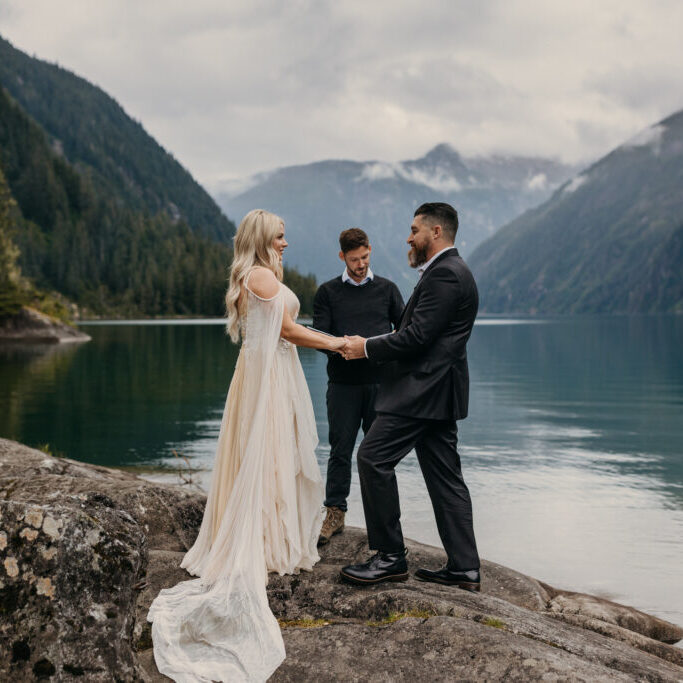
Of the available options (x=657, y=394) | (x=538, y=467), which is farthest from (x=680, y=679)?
(x=657, y=394)

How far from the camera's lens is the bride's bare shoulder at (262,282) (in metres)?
6.24

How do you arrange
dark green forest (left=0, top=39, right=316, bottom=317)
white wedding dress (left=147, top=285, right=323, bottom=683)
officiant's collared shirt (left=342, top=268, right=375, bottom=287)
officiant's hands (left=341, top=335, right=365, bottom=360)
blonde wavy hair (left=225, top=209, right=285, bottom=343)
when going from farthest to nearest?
dark green forest (left=0, top=39, right=316, bottom=317) < officiant's collared shirt (left=342, top=268, right=375, bottom=287) < officiant's hands (left=341, top=335, right=365, bottom=360) < blonde wavy hair (left=225, top=209, right=285, bottom=343) < white wedding dress (left=147, top=285, right=323, bottom=683)

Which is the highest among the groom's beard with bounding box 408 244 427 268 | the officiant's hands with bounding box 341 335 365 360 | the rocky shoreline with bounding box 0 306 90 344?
the groom's beard with bounding box 408 244 427 268

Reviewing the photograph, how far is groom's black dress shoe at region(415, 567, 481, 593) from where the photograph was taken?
5816 mm

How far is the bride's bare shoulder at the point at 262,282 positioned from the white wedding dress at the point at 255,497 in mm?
95

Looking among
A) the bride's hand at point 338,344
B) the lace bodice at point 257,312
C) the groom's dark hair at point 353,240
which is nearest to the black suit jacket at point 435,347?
the bride's hand at point 338,344

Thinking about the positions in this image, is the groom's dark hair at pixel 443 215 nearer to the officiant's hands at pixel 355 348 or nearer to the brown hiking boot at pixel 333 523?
the officiant's hands at pixel 355 348

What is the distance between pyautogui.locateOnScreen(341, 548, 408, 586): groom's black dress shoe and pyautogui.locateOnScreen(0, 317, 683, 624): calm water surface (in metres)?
5.58

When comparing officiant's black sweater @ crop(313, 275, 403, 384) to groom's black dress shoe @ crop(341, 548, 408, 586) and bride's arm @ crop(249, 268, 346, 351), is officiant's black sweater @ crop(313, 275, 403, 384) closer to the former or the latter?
bride's arm @ crop(249, 268, 346, 351)

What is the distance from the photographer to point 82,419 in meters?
25.5

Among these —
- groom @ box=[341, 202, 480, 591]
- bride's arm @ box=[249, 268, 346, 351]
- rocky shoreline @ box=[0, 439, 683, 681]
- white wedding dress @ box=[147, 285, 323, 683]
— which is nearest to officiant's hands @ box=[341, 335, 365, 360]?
bride's arm @ box=[249, 268, 346, 351]

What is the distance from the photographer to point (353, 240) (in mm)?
7469

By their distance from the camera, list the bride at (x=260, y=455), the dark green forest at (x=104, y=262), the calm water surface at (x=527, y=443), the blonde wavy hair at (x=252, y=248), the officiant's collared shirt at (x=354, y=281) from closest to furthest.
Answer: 1. the bride at (x=260, y=455)
2. the blonde wavy hair at (x=252, y=248)
3. the officiant's collared shirt at (x=354, y=281)
4. the calm water surface at (x=527, y=443)
5. the dark green forest at (x=104, y=262)

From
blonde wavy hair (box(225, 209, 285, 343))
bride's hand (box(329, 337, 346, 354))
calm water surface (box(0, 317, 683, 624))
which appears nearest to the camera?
blonde wavy hair (box(225, 209, 285, 343))
